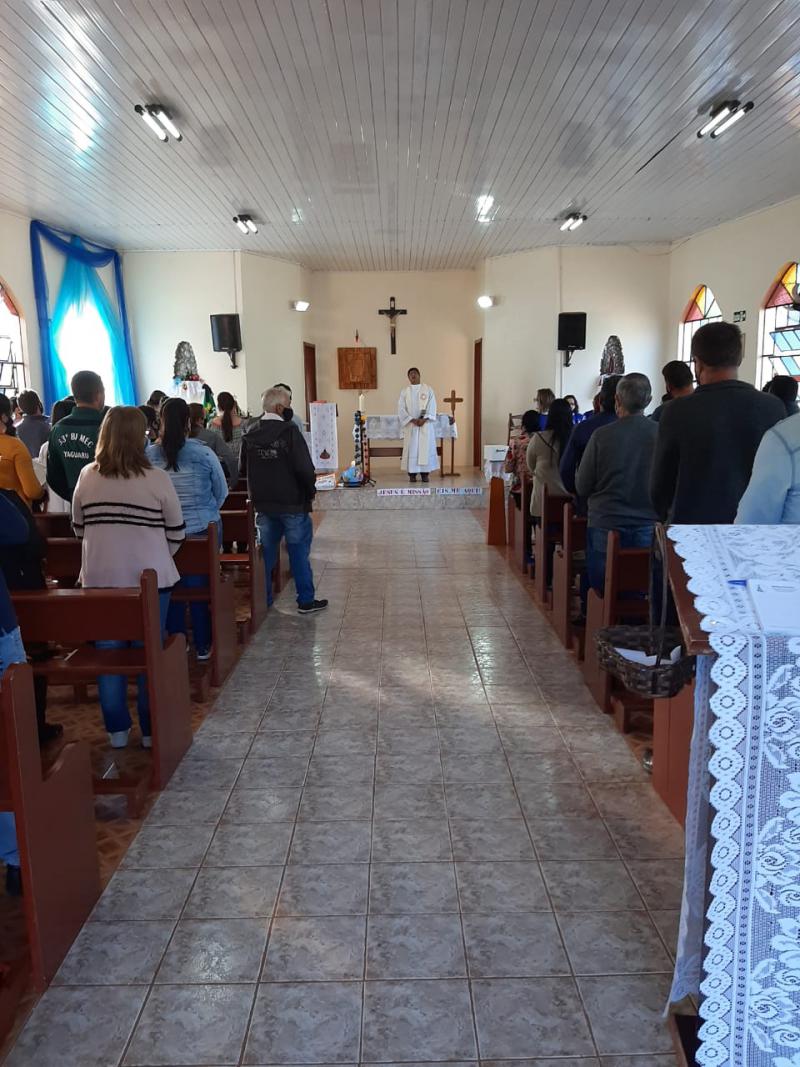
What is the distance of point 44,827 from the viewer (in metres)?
1.93

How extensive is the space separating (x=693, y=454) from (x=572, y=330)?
888 centimetres

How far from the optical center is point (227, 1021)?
180cm

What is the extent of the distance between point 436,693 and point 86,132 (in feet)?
17.0

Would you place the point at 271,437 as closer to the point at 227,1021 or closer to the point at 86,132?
the point at 86,132

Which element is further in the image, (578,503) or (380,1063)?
(578,503)

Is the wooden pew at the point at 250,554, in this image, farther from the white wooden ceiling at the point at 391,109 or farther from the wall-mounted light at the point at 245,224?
the wall-mounted light at the point at 245,224

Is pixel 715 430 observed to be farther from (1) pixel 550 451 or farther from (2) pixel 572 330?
(2) pixel 572 330

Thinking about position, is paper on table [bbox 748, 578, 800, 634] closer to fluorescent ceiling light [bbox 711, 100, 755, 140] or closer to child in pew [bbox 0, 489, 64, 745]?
child in pew [bbox 0, 489, 64, 745]

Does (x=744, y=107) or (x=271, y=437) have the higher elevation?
(x=744, y=107)

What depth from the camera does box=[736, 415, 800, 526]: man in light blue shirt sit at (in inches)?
79.7

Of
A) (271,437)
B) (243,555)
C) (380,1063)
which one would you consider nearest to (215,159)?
(271,437)

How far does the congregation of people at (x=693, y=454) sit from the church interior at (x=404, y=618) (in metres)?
0.02

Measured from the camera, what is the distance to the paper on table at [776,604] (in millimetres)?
1333

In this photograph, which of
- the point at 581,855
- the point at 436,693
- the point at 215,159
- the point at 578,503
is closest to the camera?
the point at 581,855
